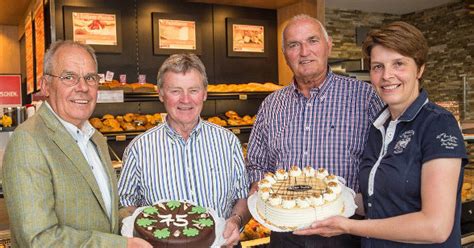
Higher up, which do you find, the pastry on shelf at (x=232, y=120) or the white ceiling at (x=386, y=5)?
the white ceiling at (x=386, y=5)

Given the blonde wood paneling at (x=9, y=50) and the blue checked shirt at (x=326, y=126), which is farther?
the blonde wood paneling at (x=9, y=50)

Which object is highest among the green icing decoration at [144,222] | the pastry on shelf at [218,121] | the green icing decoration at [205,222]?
the pastry on shelf at [218,121]

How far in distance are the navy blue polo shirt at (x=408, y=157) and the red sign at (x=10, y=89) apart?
7785 millimetres

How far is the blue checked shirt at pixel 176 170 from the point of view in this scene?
7.29 feet

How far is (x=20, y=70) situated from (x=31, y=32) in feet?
9.04

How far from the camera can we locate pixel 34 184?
1638 millimetres

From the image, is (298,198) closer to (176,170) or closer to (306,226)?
(306,226)

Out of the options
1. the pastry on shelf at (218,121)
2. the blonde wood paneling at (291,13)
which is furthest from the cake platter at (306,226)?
the blonde wood paneling at (291,13)

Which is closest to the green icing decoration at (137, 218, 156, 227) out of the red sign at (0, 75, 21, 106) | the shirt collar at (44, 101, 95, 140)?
the shirt collar at (44, 101, 95, 140)

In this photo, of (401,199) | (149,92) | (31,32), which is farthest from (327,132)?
(31,32)

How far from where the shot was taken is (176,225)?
1869 mm

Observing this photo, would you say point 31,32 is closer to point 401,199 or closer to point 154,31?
point 154,31

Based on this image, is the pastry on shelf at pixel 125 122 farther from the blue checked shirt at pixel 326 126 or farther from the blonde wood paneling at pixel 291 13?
the blue checked shirt at pixel 326 126

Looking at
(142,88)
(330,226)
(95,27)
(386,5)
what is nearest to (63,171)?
(330,226)
